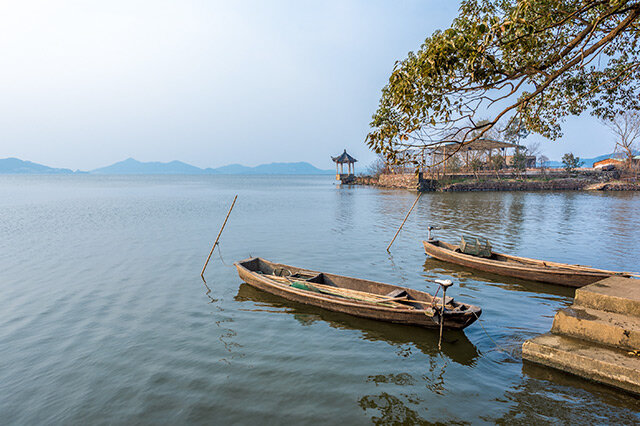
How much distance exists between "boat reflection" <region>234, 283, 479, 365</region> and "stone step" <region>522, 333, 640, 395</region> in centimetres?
109

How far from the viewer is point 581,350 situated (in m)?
5.63

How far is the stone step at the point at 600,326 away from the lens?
542 centimetres

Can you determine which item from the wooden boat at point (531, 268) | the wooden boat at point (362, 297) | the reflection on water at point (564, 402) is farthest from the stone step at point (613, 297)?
the wooden boat at point (531, 268)

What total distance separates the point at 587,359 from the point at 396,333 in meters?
3.25

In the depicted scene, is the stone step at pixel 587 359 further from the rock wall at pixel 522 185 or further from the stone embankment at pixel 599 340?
the rock wall at pixel 522 185

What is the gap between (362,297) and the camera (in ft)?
27.0

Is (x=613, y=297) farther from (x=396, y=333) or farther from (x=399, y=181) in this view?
(x=399, y=181)

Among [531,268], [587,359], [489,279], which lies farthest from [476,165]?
[587,359]

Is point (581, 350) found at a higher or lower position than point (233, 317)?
higher

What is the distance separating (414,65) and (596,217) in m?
24.6

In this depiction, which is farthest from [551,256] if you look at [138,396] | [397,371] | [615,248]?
[138,396]

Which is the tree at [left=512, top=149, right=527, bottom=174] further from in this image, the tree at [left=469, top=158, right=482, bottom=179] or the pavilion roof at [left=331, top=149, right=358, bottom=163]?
the pavilion roof at [left=331, top=149, right=358, bottom=163]

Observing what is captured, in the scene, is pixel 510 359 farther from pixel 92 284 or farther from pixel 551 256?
pixel 92 284

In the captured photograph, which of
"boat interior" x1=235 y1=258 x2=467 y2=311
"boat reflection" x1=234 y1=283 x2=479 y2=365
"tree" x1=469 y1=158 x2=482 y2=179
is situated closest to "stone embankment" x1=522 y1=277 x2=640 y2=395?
"boat reflection" x1=234 y1=283 x2=479 y2=365
